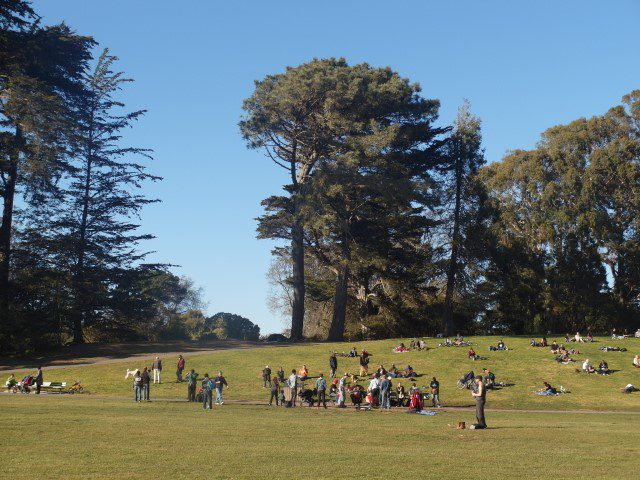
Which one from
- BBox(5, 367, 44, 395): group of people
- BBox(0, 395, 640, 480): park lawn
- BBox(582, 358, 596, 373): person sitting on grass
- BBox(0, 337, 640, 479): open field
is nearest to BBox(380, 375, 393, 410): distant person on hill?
BBox(0, 337, 640, 479): open field

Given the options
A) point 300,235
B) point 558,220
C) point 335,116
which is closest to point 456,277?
point 558,220

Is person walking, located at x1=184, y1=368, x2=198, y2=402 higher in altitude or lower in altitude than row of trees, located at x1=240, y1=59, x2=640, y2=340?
lower

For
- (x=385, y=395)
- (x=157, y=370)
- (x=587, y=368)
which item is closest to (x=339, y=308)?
(x=157, y=370)

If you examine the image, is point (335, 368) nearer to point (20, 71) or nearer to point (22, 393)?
point (22, 393)

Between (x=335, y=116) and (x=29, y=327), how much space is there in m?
27.7

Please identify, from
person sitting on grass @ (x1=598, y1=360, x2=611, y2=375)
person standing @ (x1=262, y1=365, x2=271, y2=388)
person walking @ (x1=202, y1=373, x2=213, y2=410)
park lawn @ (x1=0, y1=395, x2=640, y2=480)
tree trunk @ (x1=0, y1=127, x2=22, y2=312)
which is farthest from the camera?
tree trunk @ (x1=0, y1=127, x2=22, y2=312)

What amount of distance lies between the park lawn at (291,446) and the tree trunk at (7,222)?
88.0 ft

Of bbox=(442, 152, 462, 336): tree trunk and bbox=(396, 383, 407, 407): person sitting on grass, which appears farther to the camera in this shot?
bbox=(442, 152, 462, 336): tree trunk

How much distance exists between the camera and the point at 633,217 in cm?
6178

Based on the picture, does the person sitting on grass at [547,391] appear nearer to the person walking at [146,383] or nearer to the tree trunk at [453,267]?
the person walking at [146,383]

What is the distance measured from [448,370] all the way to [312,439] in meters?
24.0

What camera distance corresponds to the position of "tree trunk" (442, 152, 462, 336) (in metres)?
59.0

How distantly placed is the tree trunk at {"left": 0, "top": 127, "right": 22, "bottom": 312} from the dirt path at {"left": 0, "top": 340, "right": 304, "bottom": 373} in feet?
16.8

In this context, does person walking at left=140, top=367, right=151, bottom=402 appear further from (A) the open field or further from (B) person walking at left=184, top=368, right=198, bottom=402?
(A) the open field
